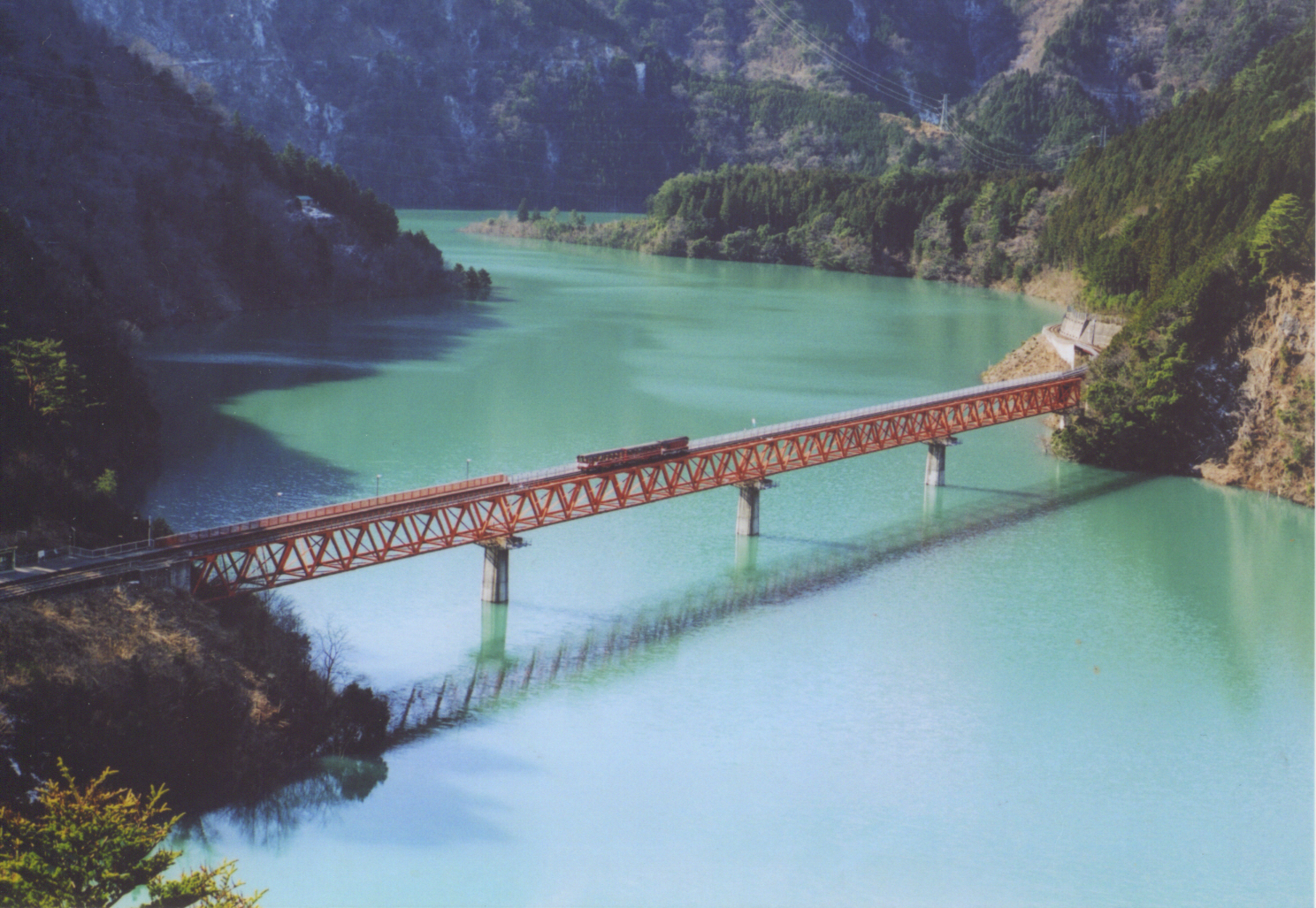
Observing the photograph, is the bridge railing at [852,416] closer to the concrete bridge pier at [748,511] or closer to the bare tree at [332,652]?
the concrete bridge pier at [748,511]

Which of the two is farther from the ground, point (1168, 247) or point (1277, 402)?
Answer: point (1168, 247)

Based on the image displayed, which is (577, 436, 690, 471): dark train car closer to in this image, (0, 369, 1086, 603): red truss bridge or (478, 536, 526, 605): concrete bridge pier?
(0, 369, 1086, 603): red truss bridge

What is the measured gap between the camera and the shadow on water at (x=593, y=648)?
114 ft

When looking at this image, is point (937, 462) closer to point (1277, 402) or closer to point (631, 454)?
point (1277, 402)

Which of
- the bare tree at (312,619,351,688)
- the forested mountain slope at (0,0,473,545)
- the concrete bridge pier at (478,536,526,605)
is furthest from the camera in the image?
the forested mountain slope at (0,0,473,545)

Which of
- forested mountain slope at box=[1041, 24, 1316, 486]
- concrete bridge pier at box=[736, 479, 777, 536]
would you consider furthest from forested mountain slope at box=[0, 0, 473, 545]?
Answer: forested mountain slope at box=[1041, 24, 1316, 486]

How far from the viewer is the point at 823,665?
1756 inches

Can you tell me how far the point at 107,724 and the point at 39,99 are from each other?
82.3 meters

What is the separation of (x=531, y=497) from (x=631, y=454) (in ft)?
16.7

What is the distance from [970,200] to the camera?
526ft

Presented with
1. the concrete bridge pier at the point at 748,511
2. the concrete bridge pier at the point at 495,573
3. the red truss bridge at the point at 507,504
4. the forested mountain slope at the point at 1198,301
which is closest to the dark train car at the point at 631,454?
the red truss bridge at the point at 507,504

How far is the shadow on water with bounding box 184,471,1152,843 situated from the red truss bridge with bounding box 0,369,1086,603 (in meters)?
2.98

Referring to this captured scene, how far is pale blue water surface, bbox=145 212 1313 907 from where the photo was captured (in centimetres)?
3406

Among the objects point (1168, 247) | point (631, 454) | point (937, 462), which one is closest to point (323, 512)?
point (631, 454)
